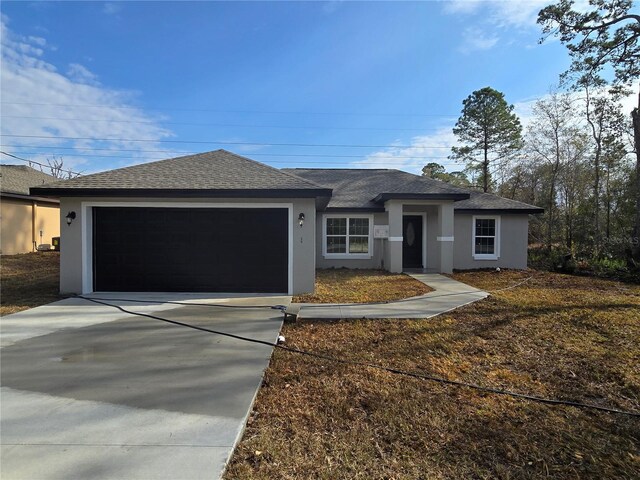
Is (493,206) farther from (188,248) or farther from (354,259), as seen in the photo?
(188,248)

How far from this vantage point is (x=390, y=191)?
45.3 feet

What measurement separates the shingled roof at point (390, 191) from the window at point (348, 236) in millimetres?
709

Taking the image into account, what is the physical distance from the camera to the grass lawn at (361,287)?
26.9 feet

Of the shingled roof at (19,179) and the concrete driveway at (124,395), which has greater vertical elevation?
the shingled roof at (19,179)

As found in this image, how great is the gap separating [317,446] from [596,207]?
22.3 meters

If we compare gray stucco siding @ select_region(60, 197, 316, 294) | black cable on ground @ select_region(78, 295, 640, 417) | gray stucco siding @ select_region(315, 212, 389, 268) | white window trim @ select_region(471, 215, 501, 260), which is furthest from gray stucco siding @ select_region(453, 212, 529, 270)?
black cable on ground @ select_region(78, 295, 640, 417)

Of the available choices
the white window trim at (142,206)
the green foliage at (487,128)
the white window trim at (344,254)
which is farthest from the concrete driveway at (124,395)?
the green foliage at (487,128)

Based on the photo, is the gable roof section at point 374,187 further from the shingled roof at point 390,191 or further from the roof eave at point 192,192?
the roof eave at point 192,192

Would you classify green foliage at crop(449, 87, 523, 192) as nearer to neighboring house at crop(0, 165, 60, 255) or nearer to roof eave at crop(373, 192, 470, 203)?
roof eave at crop(373, 192, 470, 203)

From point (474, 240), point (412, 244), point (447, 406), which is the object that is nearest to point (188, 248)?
point (447, 406)

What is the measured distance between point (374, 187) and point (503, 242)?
6.03 metres

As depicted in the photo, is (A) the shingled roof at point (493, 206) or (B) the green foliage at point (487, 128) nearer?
(A) the shingled roof at point (493, 206)

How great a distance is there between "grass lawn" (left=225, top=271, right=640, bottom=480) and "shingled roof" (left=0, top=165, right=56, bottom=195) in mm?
18445

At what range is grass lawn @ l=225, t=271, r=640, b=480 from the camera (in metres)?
2.46
